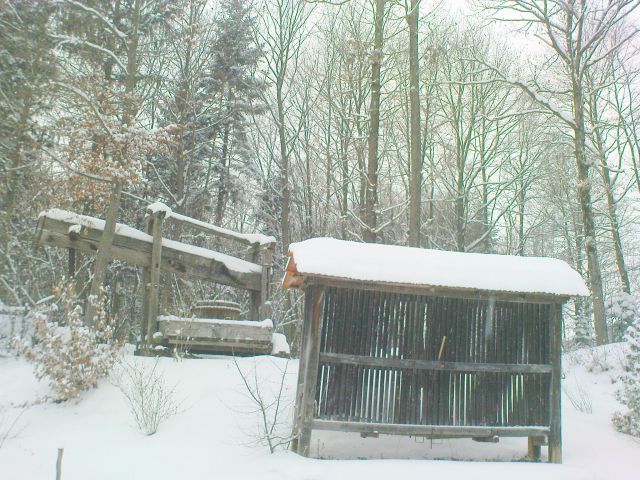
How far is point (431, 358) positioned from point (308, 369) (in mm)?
1540

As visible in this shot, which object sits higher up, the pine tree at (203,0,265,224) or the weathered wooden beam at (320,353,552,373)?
the pine tree at (203,0,265,224)

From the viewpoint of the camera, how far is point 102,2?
12812mm

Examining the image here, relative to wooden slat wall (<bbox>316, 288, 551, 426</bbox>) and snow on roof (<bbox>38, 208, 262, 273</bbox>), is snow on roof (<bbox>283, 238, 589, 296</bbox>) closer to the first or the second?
wooden slat wall (<bbox>316, 288, 551, 426</bbox>)

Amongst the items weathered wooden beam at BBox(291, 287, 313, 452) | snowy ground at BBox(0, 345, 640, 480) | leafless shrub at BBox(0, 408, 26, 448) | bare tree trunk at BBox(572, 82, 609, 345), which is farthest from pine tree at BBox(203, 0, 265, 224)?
weathered wooden beam at BBox(291, 287, 313, 452)

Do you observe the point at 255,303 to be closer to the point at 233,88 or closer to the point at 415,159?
the point at 415,159

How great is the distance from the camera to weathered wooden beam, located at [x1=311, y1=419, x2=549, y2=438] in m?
6.39

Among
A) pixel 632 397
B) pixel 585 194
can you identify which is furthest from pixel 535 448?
pixel 585 194

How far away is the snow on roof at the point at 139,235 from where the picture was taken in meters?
10.0

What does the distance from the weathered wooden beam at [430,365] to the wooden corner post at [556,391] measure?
13 centimetres

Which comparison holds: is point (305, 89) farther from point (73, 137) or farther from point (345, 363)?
point (345, 363)

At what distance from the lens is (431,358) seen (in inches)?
267

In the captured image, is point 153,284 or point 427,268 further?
point 153,284

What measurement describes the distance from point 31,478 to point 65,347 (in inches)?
104

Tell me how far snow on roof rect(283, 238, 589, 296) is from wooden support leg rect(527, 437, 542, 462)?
1.91m
